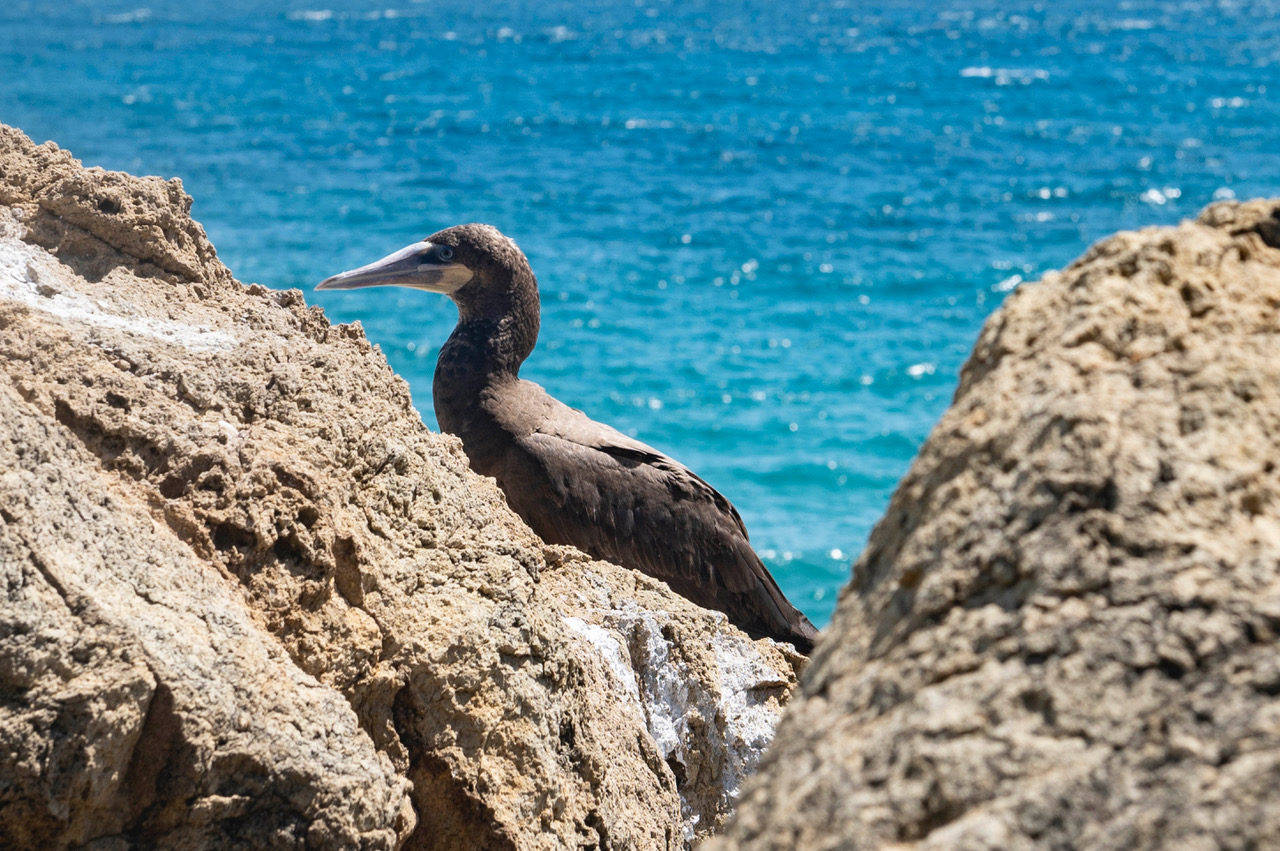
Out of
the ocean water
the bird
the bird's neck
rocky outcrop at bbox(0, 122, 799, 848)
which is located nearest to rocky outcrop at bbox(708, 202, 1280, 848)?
rocky outcrop at bbox(0, 122, 799, 848)

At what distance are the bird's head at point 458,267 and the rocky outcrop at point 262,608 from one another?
2.83 metres

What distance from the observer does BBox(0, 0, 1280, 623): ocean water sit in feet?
38.8

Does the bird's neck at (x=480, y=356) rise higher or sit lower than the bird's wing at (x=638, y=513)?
higher

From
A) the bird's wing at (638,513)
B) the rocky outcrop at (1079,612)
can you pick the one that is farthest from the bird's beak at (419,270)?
the rocky outcrop at (1079,612)

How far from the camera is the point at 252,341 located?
2.21 m

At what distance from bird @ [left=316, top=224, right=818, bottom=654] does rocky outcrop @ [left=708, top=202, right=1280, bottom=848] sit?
330cm

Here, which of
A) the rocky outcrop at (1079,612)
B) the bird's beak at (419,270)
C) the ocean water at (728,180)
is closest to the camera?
the rocky outcrop at (1079,612)

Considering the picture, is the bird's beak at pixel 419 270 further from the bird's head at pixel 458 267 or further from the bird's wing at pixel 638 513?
the bird's wing at pixel 638 513

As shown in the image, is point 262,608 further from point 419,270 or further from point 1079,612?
point 419,270

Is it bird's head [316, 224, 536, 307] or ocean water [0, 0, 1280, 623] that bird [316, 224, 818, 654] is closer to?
bird's head [316, 224, 536, 307]

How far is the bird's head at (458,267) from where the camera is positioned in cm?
531

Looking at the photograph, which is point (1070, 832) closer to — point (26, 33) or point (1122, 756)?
point (1122, 756)

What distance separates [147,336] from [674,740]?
4.21 feet

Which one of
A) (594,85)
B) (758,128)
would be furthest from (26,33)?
(758,128)
